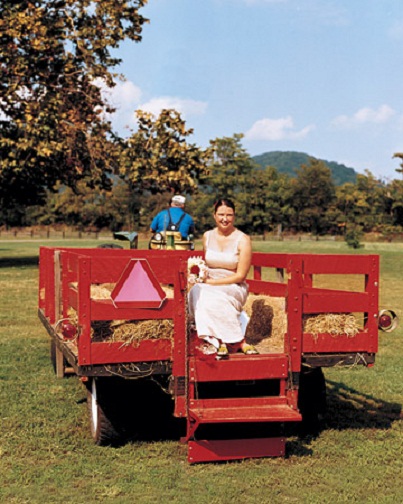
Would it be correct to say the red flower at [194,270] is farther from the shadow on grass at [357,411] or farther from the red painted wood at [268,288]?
the shadow on grass at [357,411]

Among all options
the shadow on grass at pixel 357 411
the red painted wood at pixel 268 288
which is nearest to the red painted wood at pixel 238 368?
the shadow on grass at pixel 357 411

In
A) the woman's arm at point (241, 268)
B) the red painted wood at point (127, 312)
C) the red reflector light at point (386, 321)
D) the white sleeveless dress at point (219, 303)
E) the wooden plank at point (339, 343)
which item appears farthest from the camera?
the red reflector light at point (386, 321)

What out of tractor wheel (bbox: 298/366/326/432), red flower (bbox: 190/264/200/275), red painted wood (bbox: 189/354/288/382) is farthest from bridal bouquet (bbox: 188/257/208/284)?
tractor wheel (bbox: 298/366/326/432)

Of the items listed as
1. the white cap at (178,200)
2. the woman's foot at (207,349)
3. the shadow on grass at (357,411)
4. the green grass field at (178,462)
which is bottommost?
the shadow on grass at (357,411)

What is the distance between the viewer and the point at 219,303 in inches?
247

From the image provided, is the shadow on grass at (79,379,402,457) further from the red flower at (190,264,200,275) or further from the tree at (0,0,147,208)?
the tree at (0,0,147,208)

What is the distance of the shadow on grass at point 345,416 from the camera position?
6750 millimetres

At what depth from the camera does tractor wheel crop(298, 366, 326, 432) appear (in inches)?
272

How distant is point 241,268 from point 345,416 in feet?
→ 7.03

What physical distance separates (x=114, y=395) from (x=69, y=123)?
24.9m

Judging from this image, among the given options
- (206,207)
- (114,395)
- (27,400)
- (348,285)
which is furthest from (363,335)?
(206,207)

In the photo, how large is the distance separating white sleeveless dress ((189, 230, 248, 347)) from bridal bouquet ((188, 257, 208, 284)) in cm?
7

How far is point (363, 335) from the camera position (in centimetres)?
645

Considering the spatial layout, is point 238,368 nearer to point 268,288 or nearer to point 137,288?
point 137,288
